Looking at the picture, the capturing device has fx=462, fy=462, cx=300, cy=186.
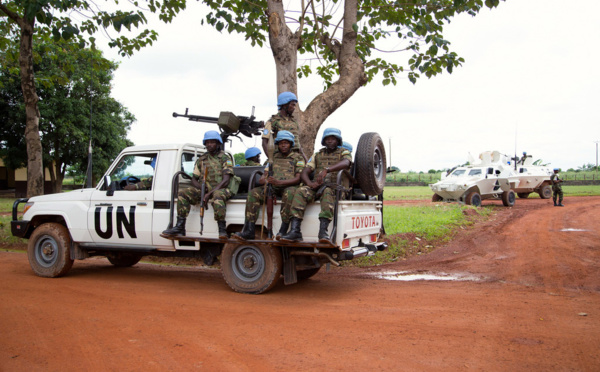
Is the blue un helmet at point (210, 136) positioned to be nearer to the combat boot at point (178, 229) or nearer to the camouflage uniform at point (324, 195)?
the combat boot at point (178, 229)

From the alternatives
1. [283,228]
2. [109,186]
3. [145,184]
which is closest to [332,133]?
[283,228]

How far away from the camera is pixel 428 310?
5.36 m

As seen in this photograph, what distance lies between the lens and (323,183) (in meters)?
5.97

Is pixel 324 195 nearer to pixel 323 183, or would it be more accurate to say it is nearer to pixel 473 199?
pixel 323 183

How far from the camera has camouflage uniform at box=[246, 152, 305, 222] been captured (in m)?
6.02

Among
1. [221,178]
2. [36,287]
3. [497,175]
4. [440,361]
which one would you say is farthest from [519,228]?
[36,287]

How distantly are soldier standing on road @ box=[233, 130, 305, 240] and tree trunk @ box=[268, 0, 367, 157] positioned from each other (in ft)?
7.60

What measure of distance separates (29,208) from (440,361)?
281 inches

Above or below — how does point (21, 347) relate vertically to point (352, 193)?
below

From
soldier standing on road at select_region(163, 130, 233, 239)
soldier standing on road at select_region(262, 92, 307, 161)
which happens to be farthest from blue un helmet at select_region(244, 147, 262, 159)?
soldier standing on road at select_region(163, 130, 233, 239)

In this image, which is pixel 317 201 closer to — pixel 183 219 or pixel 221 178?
pixel 221 178

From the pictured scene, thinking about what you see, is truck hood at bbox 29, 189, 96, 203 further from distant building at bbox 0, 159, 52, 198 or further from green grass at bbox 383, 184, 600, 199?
distant building at bbox 0, 159, 52, 198

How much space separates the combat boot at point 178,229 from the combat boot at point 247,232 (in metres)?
0.93

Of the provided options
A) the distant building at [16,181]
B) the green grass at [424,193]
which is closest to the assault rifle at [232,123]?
the green grass at [424,193]
